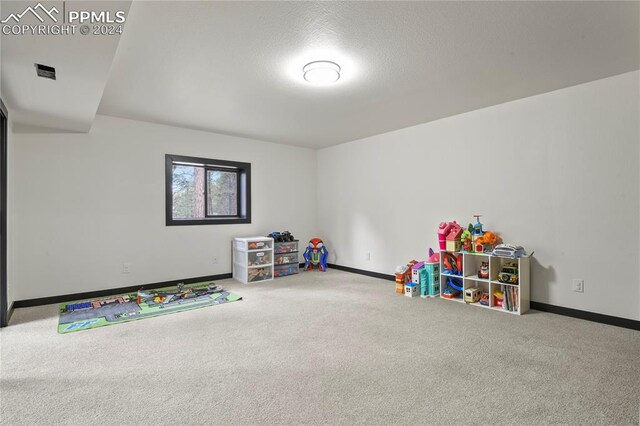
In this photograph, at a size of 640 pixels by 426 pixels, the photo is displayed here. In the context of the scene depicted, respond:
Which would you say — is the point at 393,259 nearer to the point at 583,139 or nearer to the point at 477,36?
the point at 583,139

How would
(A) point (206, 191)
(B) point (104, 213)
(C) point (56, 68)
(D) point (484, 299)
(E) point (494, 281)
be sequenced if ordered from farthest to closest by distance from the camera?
(A) point (206, 191) → (B) point (104, 213) → (D) point (484, 299) → (E) point (494, 281) → (C) point (56, 68)

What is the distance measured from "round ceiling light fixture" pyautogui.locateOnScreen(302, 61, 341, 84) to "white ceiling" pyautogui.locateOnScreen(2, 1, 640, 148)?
61 millimetres

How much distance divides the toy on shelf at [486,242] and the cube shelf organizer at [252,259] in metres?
2.96

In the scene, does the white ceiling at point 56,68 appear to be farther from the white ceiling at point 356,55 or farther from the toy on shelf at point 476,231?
the toy on shelf at point 476,231

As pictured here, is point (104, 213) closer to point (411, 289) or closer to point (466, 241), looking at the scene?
point (411, 289)

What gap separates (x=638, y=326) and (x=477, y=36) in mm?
2908

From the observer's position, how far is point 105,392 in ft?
6.42

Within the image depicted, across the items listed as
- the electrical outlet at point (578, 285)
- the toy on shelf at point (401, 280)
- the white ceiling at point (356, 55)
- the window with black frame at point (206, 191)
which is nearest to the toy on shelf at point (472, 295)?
the toy on shelf at point (401, 280)

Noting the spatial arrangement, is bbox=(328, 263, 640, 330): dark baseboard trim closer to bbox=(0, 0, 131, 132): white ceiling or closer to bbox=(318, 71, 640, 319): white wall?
bbox=(318, 71, 640, 319): white wall

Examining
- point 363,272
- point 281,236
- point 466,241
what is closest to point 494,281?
point 466,241

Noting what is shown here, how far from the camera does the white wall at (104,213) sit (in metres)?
3.74

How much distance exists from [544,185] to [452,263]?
1.34 metres

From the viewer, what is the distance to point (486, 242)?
372 centimetres

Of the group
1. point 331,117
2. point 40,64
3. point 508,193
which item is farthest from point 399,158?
point 40,64
